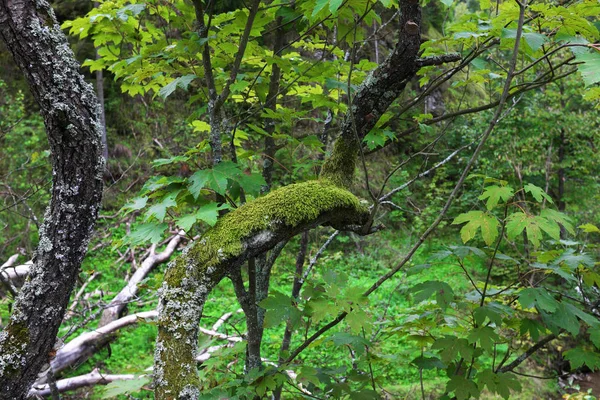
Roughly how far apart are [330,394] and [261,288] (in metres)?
0.54

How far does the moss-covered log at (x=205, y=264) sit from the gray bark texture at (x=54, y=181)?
57 centimetres

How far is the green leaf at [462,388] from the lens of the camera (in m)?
1.58

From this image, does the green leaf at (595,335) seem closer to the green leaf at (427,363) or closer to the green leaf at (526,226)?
the green leaf at (526,226)

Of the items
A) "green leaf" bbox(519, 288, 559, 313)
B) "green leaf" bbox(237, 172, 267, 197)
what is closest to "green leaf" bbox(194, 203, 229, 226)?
"green leaf" bbox(237, 172, 267, 197)

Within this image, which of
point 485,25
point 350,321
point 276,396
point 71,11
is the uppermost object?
point 71,11

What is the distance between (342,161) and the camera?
68.6 inches

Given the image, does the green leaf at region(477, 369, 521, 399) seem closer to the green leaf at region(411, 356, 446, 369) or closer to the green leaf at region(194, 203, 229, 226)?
the green leaf at region(411, 356, 446, 369)

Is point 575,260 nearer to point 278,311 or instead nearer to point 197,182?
point 278,311

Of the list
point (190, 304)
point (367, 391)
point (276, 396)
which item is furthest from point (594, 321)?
point (190, 304)

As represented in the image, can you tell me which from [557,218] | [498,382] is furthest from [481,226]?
[498,382]

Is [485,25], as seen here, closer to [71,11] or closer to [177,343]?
[177,343]

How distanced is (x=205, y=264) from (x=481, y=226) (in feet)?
3.22

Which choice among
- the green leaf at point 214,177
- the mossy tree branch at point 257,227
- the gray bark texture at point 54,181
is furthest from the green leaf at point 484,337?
the gray bark texture at point 54,181

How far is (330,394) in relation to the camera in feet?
5.58
